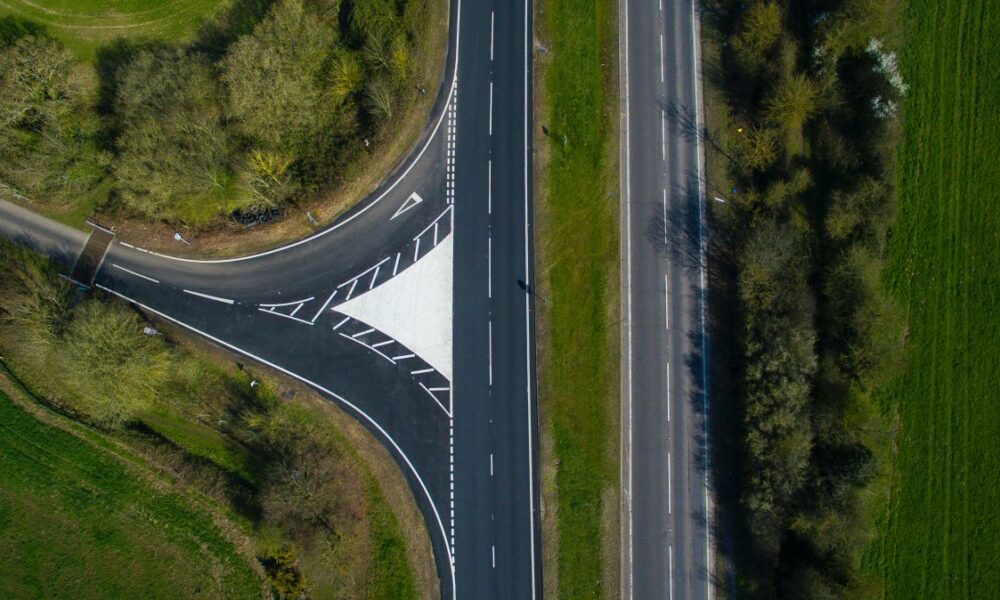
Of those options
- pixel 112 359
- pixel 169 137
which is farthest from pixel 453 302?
pixel 112 359

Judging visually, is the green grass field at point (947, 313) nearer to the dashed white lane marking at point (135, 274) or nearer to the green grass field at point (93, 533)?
the green grass field at point (93, 533)

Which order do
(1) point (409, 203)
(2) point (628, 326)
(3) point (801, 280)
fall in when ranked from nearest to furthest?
(3) point (801, 280), (2) point (628, 326), (1) point (409, 203)

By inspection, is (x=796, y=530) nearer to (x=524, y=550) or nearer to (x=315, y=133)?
(x=524, y=550)

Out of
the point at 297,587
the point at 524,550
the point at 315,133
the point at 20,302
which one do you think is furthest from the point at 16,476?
the point at 524,550

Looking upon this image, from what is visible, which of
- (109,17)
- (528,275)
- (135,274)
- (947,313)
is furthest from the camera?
(109,17)

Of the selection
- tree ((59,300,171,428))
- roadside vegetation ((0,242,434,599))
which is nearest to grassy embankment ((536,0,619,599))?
roadside vegetation ((0,242,434,599))

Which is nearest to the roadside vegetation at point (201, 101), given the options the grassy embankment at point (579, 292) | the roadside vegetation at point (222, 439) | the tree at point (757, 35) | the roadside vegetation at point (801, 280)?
the roadside vegetation at point (222, 439)

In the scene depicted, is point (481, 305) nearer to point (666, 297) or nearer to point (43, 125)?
point (666, 297)
